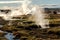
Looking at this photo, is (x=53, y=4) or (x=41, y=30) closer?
(x=41, y=30)

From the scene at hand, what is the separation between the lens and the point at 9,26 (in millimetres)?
1866

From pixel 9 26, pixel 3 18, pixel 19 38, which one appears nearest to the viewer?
pixel 19 38

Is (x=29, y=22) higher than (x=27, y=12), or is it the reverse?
(x=27, y=12)

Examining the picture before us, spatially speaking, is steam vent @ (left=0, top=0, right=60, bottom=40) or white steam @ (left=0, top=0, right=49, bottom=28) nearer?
steam vent @ (left=0, top=0, right=60, bottom=40)

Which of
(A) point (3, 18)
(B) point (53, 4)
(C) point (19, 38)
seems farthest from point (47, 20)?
(A) point (3, 18)

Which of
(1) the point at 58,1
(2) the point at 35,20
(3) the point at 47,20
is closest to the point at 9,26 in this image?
(2) the point at 35,20

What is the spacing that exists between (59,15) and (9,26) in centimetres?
70

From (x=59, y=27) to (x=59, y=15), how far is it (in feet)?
0.75

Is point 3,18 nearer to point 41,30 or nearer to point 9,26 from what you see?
point 9,26

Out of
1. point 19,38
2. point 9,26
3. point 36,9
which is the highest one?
point 36,9

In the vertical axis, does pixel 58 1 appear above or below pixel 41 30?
above

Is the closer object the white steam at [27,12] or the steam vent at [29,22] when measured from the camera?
the steam vent at [29,22]

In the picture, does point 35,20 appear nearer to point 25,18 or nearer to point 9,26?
point 25,18

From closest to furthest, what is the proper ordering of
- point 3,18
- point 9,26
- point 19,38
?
point 19,38
point 9,26
point 3,18
